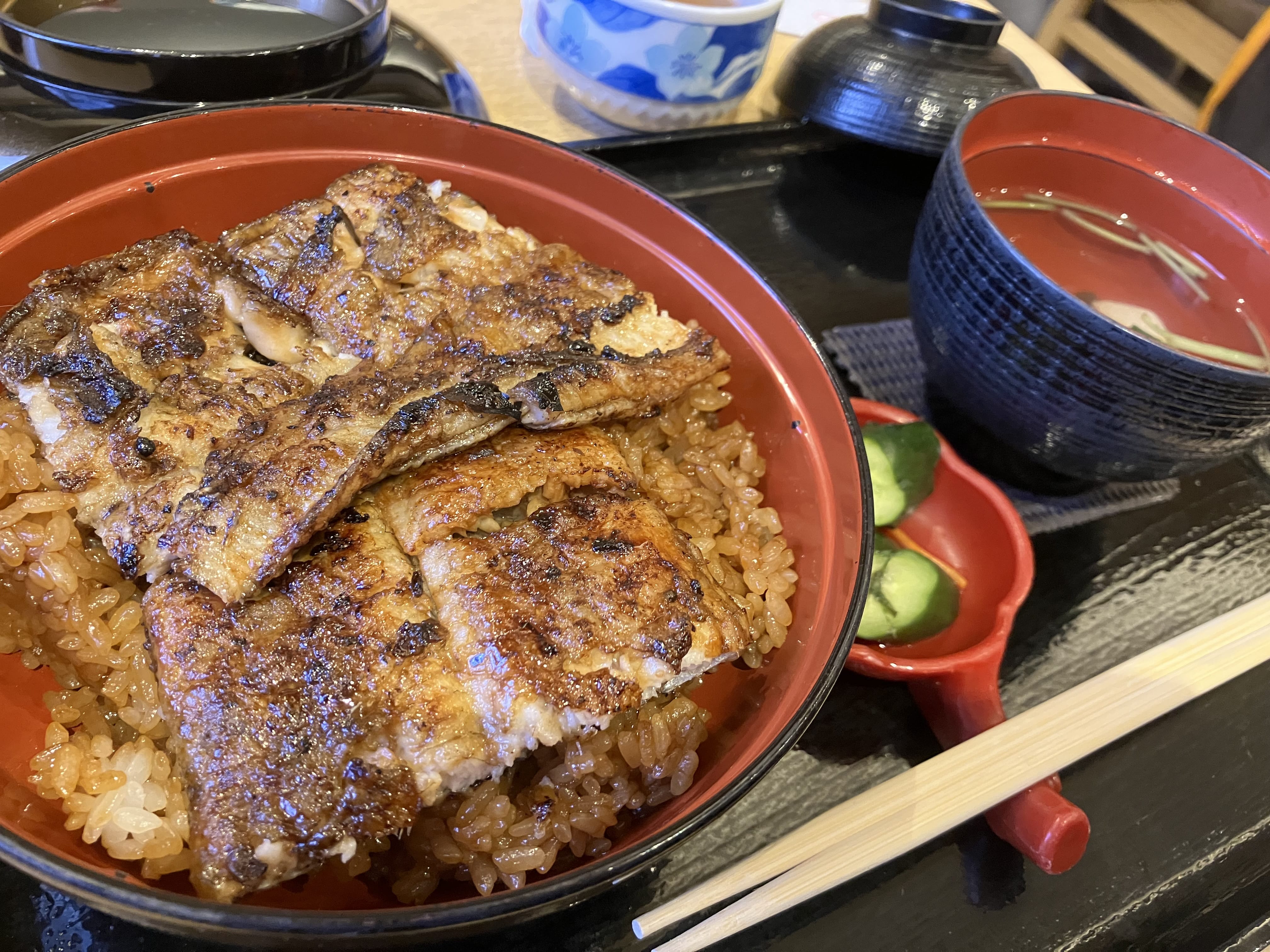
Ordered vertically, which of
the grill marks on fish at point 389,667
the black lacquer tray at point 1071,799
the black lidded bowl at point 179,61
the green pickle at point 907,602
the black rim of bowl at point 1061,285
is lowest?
the black lacquer tray at point 1071,799

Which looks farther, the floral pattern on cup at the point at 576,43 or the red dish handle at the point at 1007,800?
the floral pattern on cup at the point at 576,43

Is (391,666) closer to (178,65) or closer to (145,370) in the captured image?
(145,370)

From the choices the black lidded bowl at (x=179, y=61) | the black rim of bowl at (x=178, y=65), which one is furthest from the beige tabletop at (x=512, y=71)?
the black rim of bowl at (x=178, y=65)

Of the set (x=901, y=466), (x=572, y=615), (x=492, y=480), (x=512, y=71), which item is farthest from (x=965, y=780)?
(x=512, y=71)

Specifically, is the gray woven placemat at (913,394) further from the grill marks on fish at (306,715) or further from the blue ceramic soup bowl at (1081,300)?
the grill marks on fish at (306,715)

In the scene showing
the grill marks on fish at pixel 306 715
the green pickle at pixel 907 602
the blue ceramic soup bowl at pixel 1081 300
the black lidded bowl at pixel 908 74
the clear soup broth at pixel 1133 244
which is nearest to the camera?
the grill marks on fish at pixel 306 715

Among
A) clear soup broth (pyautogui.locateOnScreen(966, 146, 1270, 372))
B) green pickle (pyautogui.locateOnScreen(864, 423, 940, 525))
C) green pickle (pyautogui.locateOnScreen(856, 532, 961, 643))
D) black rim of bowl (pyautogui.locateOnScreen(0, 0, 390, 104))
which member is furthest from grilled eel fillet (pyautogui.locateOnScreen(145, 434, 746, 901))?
clear soup broth (pyautogui.locateOnScreen(966, 146, 1270, 372))

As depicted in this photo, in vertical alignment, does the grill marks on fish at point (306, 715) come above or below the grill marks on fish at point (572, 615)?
below

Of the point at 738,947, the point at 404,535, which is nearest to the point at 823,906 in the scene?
the point at 738,947
